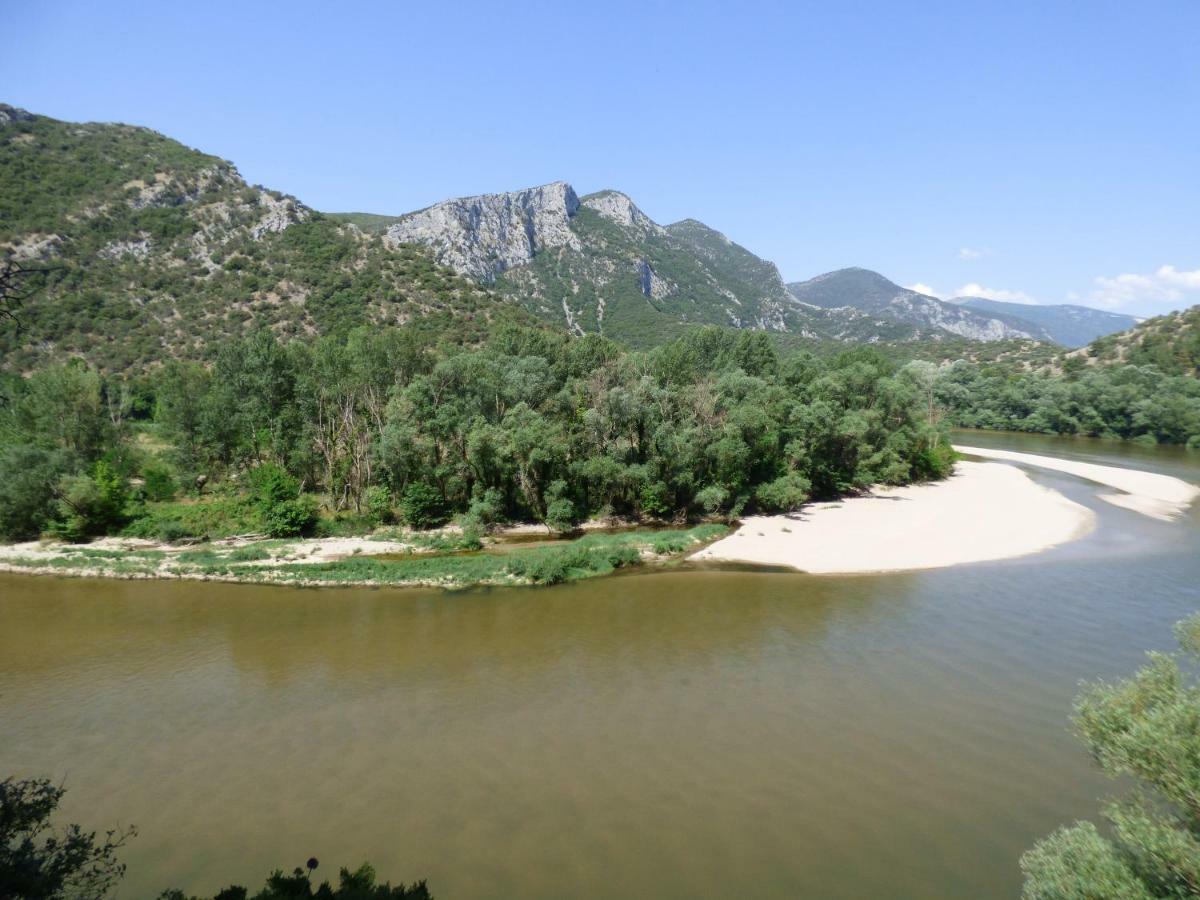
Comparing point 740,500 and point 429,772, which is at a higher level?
point 740,500

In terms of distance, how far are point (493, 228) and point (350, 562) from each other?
134745 millimetres

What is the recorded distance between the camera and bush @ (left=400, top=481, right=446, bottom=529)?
36469 mm

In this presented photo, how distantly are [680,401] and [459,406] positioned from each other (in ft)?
47.7

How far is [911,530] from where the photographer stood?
1465 inches

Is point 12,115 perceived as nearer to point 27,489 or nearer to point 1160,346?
point 27,489

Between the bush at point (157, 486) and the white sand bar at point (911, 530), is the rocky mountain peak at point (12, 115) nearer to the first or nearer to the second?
the bush at point (157, 486)

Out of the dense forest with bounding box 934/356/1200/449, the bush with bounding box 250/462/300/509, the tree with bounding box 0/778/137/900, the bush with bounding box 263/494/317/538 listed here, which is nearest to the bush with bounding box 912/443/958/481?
the dense forest with bounding box 934/356/1200/449

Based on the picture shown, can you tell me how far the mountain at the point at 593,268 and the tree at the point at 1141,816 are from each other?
11034 cm

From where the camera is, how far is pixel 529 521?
38531 mm

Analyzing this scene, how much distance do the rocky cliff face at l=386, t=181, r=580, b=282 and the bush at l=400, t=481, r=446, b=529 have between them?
101677mm

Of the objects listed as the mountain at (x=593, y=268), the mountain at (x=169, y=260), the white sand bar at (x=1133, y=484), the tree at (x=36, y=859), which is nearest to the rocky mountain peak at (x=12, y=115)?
the mountain at (x=169, y=260)

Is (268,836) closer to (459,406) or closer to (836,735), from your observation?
(836,735)

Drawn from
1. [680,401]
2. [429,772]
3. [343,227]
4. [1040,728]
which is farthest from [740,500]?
[343,227]

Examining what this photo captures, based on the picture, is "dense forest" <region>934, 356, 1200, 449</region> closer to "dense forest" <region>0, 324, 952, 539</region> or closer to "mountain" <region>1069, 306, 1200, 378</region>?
"mountain" <region>1069, 306, 1200, 378</region>
